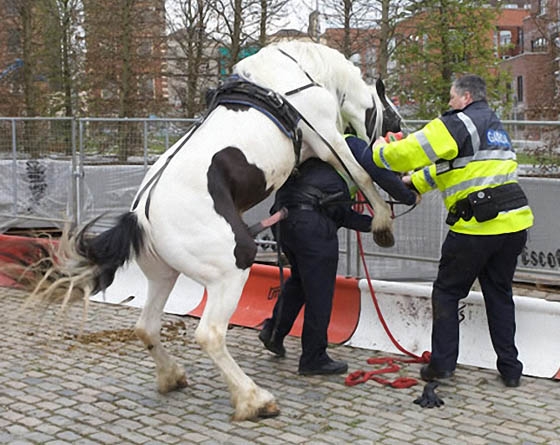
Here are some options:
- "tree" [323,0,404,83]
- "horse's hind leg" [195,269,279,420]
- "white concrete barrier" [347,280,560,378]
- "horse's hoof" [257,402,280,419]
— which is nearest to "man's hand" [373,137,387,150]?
"horse's hind leg" [195,269,279,420]

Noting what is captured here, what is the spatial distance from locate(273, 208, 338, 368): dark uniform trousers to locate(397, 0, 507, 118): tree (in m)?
11.3

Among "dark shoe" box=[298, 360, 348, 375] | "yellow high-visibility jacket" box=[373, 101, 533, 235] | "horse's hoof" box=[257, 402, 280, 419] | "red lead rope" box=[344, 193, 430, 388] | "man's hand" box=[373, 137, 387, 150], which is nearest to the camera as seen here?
"horse's hoof" box=[257, 402, 280, 419]

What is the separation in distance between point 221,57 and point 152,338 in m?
14.0

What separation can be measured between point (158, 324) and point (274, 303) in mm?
2133

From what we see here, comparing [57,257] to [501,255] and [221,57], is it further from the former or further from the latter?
[221,57]

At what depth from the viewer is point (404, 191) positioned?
5328 millimetres

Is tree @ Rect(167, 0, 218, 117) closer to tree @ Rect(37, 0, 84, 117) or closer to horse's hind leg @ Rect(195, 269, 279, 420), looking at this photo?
tree @ Rect(37, 0, 84, 117)

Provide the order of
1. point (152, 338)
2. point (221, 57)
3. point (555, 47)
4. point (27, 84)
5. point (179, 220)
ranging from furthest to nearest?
1. point (27, 84)
2. point (221, 57)
3. point (555, 47)
4. point (152, 338)
5. point (179, 220)

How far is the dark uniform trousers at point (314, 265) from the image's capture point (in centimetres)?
540

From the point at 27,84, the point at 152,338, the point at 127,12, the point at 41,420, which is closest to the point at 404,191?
the point at 152,338

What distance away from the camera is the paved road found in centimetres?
447

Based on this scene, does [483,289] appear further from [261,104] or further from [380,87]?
[261,104]

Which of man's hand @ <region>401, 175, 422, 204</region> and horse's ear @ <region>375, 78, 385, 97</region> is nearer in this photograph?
man's hand @ <region>401, 175, 422, 204</region>

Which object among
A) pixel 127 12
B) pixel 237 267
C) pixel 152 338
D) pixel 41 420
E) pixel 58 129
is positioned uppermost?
pixel 127 12
